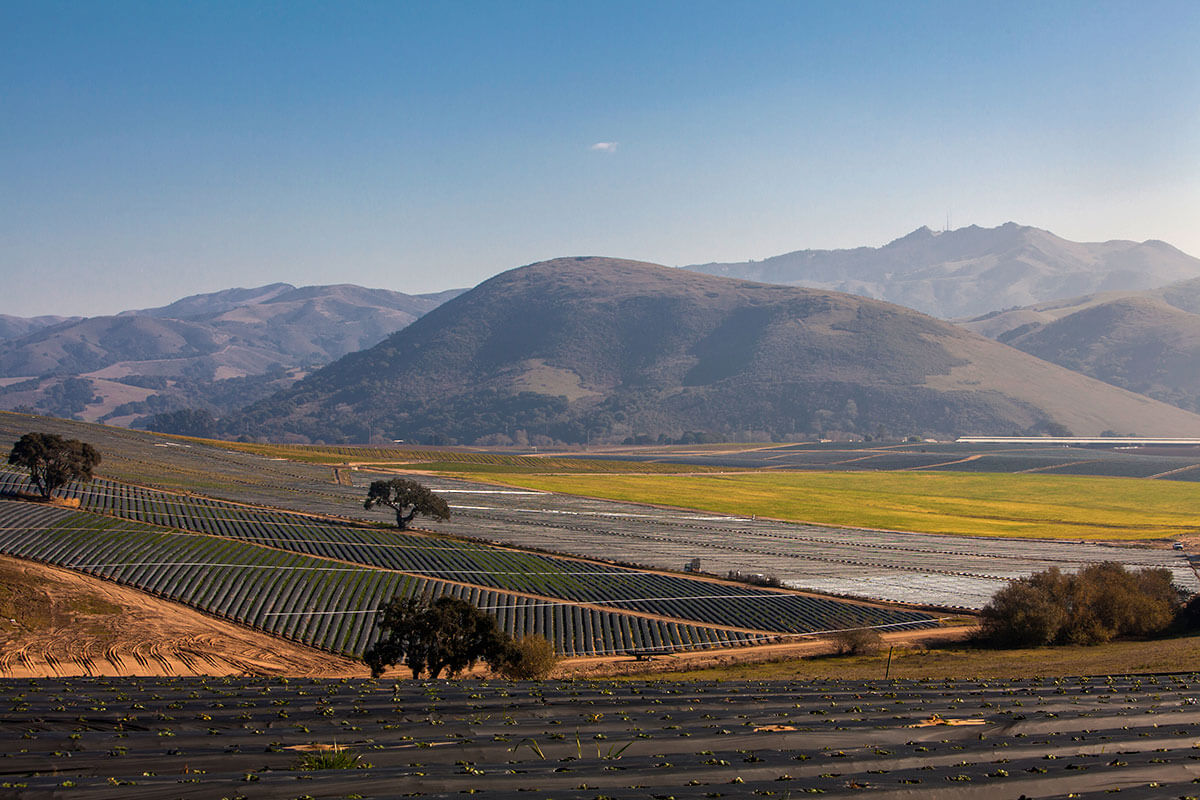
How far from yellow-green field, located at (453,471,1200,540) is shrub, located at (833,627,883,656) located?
A: 63420 millimetres

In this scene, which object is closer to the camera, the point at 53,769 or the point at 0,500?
the point at 53,769

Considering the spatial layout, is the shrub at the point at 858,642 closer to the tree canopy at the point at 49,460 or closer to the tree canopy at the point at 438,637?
the tree canopy at the point at 438,637

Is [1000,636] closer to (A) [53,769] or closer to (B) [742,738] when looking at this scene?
(B) [742,738]

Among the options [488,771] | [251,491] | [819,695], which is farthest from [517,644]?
[251,491]

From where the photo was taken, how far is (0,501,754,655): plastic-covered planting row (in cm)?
6169

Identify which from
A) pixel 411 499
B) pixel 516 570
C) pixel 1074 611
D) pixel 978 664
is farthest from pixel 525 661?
pixel 411 499

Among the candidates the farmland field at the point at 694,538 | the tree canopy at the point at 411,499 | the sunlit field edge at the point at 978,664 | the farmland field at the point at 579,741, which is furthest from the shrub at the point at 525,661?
the tree canopy at the point at 411,499

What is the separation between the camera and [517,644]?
163 feet

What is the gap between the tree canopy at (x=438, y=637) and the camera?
152ft

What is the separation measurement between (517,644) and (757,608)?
29.1 meters

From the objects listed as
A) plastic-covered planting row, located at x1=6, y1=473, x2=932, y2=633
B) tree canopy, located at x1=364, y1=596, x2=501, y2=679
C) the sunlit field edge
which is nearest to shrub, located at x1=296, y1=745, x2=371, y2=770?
tree canopy, located at x1=364, y1=596, x2=501, y2=679

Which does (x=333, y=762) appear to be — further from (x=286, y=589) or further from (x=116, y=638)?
(x=286, y=589)

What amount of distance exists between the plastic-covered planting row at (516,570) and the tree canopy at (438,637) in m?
25.0

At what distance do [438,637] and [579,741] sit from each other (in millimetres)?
22315
